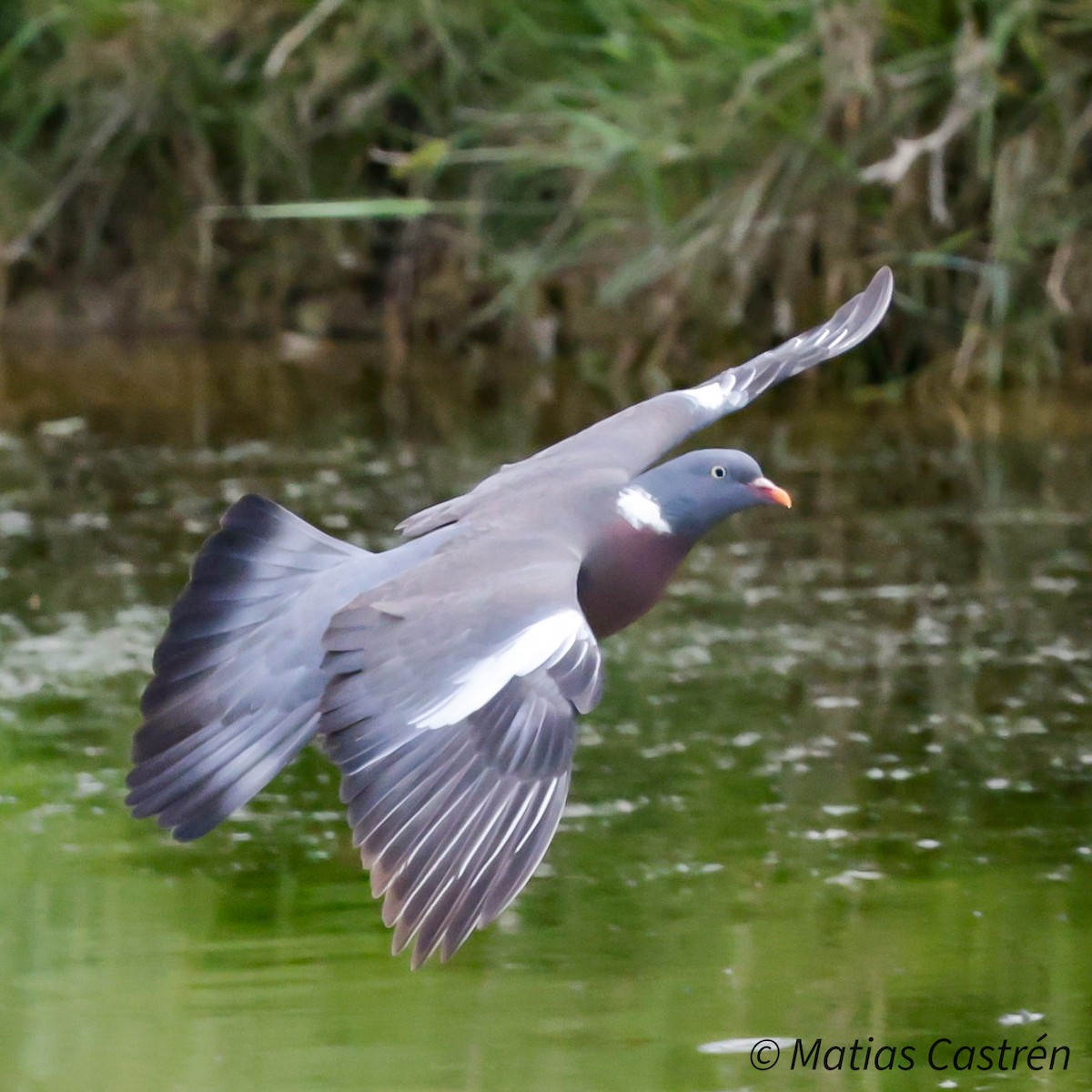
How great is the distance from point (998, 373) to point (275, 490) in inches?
96.1

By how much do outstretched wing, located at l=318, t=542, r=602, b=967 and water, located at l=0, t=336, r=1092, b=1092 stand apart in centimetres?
43

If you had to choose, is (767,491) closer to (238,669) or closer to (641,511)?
(641,511)

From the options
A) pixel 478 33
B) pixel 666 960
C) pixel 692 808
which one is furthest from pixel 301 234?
pixel 666 960

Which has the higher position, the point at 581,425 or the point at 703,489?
the point at 703,489

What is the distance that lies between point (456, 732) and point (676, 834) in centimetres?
119

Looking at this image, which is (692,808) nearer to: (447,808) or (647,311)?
(447,808)

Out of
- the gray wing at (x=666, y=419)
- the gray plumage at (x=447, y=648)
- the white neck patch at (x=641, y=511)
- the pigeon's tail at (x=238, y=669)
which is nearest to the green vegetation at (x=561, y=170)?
the gray wing at (x=666, y=419)

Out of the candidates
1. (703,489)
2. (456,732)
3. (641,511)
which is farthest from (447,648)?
(703,489)

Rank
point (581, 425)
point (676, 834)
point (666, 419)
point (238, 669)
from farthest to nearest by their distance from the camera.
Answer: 1. point (581, 425)
2. point (666, 419)
3. point (676, 834)
4. point (238, 669)

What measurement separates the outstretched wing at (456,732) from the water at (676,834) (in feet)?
1.41

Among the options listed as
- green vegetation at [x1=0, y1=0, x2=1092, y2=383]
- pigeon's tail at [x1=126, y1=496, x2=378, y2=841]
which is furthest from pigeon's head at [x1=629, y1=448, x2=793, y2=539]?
green vegetation at [x1=0, y1=0, x2=1092, y2=383]

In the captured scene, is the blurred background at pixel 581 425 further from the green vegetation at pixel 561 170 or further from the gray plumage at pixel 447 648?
the gray plumage at pixel 447 648

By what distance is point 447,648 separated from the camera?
121 inches

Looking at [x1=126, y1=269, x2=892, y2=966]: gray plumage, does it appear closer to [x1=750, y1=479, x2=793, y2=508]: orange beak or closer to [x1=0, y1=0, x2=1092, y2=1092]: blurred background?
[x1=750, y1=479, x2=793, y2=508]: orange beak
